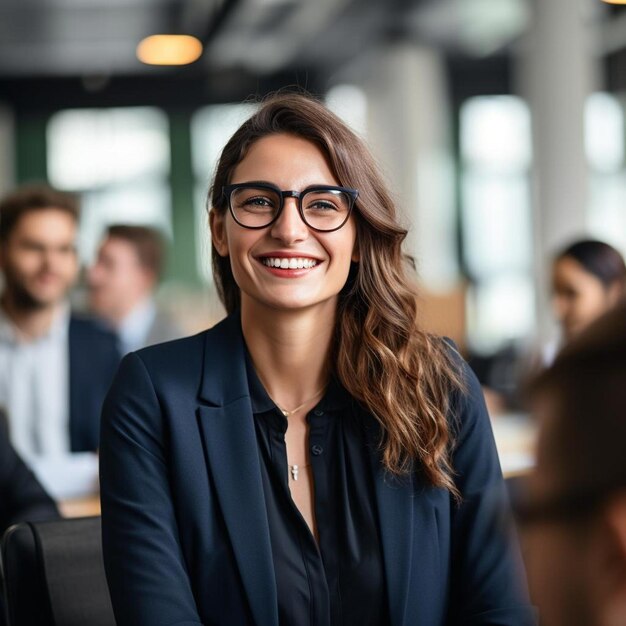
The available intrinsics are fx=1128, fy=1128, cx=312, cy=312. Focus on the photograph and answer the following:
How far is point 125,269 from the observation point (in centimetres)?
593

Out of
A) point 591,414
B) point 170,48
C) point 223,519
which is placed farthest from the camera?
point 170,48

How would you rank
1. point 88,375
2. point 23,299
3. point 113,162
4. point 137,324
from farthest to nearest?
point 113,162
point 137,324
point 23,299
point 88,375

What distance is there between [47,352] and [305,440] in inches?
94.6

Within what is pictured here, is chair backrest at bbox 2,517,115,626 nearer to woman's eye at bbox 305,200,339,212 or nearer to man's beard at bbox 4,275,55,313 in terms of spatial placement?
woman's eye at bbox 305,200,339,212

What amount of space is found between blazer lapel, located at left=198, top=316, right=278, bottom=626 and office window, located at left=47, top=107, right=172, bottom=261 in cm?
1289

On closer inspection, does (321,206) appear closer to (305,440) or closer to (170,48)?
(305,440)

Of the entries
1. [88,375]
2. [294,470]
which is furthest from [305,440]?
[88,375]

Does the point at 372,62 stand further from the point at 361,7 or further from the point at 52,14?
the point at 52,14

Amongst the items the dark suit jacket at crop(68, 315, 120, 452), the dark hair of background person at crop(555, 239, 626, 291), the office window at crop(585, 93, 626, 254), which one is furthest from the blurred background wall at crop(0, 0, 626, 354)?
the dark suit jacket at crop(68, 315, 120, 452)

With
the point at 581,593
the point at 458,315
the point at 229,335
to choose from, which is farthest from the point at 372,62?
the point at 581,593

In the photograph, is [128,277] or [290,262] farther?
[128,277]

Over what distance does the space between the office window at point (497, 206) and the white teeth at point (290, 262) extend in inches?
497

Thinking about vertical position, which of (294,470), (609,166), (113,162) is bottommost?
(294,470)

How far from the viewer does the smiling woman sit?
1.77m
